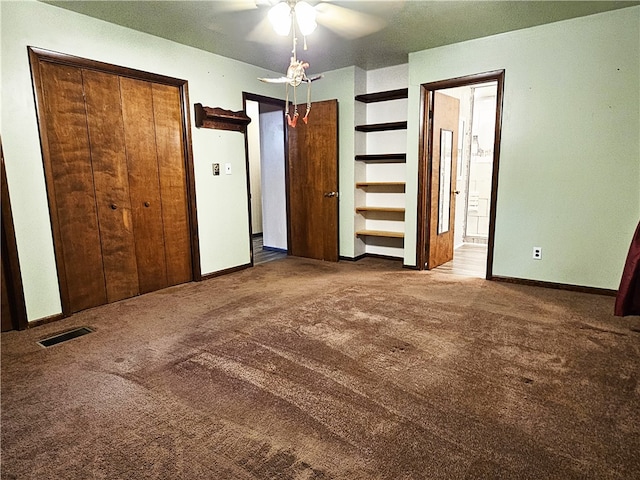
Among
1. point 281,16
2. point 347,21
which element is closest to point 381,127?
point 347,21

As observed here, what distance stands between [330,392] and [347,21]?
3.02 meters

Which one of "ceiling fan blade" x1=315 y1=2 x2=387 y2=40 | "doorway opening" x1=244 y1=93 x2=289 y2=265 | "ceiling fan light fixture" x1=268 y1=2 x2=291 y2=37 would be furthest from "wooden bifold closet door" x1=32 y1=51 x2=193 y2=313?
"ceiling fan blade" x1=315 y1=2 x2=387 y2=40

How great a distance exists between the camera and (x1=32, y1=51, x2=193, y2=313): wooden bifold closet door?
3.07 m

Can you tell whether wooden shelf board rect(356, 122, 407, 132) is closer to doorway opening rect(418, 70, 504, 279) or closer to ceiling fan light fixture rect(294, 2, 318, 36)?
doorway opening rect(418, 70, 504, 279)

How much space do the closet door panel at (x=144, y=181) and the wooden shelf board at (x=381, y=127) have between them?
2.58m

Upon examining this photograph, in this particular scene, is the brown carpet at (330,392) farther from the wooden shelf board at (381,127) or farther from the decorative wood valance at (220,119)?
the wooden shelf board at (381,127)

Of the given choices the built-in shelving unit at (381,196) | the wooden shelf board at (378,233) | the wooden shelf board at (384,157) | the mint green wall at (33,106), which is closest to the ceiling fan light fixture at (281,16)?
the mint green wall at (33,106)

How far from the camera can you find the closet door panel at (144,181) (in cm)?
352

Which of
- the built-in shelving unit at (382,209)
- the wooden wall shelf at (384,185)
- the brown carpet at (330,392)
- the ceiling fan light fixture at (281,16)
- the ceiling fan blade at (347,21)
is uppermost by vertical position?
the ceiling fan blade at (347,21)

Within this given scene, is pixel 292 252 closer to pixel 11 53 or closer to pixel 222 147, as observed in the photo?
pixel 222 147

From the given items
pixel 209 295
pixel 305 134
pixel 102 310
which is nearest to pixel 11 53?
pixel 102 310

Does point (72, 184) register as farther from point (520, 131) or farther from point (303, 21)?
point (520, 131)

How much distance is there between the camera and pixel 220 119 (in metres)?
4.25

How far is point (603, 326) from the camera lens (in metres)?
2.81
